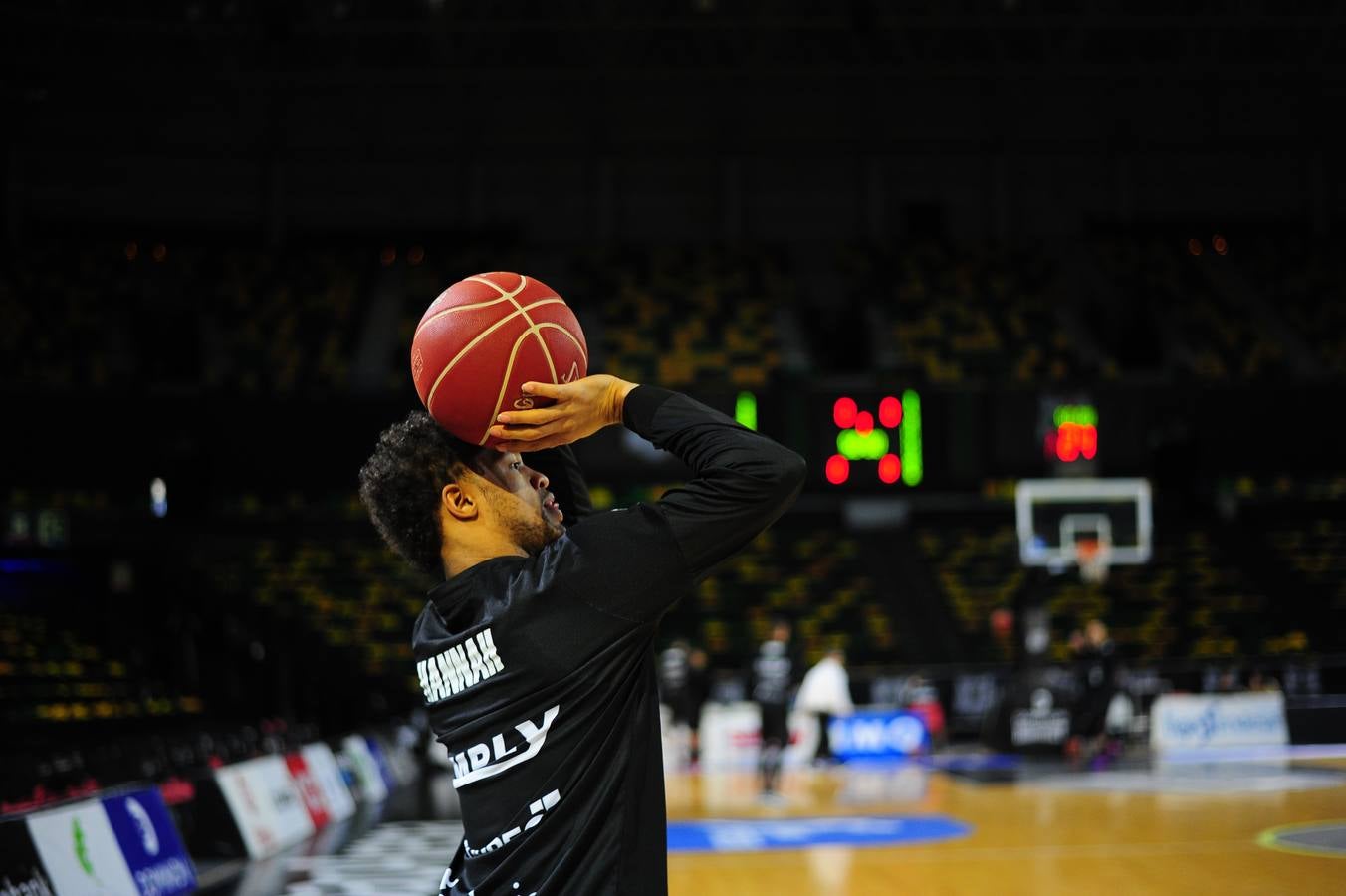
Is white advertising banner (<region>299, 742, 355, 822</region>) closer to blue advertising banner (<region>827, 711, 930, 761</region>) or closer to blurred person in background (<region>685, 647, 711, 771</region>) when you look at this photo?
blurred person in background (<region>685, 647, 711, 771</region>)

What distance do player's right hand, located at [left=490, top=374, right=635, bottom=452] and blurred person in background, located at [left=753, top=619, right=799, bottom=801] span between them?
40.1 feet

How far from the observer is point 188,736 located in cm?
1091

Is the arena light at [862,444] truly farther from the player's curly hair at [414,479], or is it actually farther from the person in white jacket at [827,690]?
the player's curly hair at [414,479]

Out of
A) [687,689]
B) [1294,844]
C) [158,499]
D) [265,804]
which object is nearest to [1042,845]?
[1294,844]

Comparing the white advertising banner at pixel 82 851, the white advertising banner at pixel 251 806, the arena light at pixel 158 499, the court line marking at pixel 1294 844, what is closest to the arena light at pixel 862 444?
the court line marking at pixel 1294 844

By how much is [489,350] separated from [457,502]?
26 cm

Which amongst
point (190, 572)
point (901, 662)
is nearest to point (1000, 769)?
point (901, 662)

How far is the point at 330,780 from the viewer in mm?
11672

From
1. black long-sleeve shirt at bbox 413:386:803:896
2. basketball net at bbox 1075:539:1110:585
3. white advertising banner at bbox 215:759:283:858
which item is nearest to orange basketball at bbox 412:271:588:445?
black long-sleeve shirt at bbox 413:386:803:896

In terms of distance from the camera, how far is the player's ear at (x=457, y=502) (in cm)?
237

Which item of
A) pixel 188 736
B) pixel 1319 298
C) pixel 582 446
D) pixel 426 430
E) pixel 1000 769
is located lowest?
pixel 1000 769

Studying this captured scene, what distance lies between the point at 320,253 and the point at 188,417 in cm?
727

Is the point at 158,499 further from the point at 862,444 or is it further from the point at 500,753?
the point at 500,753

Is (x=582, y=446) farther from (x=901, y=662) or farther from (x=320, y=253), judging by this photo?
(x=320, y=253)
